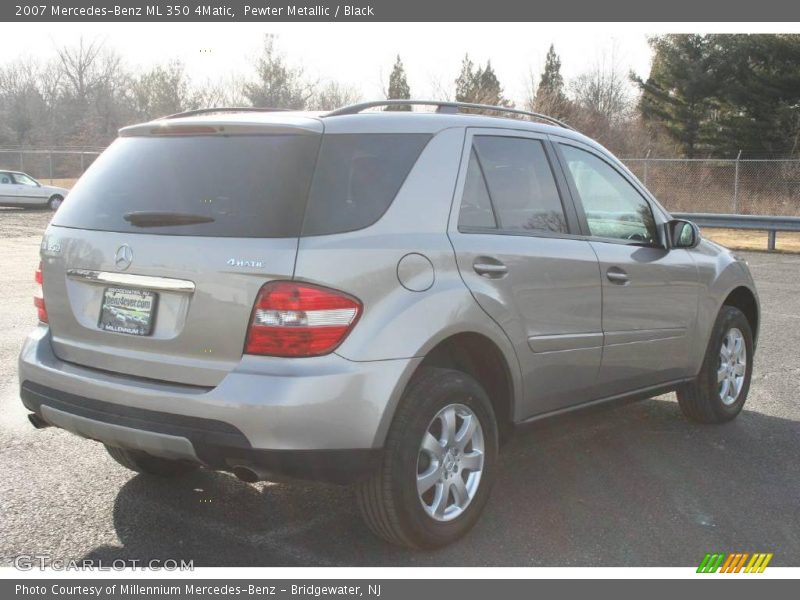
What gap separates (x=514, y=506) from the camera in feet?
13.8

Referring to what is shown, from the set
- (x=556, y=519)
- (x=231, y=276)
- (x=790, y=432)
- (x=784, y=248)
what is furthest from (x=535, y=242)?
(x=784, y=248)

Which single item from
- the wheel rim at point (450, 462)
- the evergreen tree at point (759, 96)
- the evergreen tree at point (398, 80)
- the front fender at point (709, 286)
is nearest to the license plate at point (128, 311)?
the wheel rim at point (450, 462)

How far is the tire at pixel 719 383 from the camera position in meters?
5.64

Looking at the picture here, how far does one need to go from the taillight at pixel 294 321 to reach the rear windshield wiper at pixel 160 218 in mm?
439

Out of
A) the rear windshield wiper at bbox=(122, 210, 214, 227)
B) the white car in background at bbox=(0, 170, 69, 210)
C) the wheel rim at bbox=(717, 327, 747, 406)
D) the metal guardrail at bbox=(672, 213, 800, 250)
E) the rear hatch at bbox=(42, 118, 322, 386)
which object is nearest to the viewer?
the rear hatch at bbox=(42, 118, 322, 386)

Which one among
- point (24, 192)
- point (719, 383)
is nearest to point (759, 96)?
point (24, 192)

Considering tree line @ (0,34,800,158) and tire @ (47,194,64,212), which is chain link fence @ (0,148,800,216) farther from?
tire @ (47,194,64,212)

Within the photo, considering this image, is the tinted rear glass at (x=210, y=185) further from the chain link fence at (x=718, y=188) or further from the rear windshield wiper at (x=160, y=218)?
the chain link fence at (x=718, y=188)

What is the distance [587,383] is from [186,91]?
54125 millimetres

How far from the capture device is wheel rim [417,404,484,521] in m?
3.62

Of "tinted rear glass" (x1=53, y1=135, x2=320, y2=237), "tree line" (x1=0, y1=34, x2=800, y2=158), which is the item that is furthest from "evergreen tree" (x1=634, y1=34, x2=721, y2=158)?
"tinted rear glass" (x1=53, y1=135, x2=320, y2=237)

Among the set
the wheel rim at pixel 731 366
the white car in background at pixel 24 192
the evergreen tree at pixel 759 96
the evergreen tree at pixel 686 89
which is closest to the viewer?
the wheel rim at pixel 731 366

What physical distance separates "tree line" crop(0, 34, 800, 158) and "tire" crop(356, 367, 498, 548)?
2966 centimetres

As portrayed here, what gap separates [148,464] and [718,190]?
23948mm
